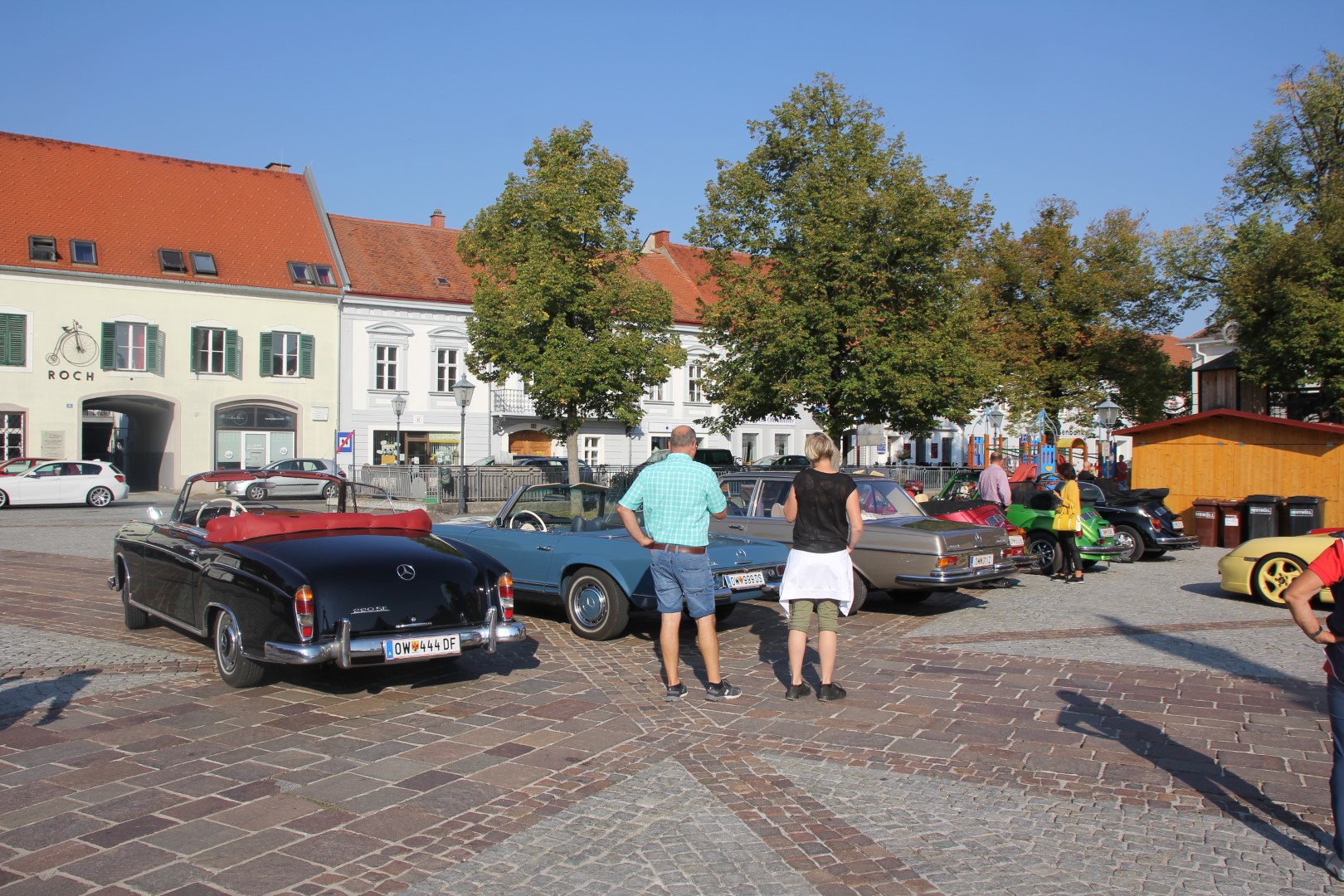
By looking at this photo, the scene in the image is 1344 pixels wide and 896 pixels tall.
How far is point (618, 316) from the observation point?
2694 centimetres

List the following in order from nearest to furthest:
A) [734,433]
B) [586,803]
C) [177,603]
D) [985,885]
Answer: [985,885] < [586,803] < [177,603] < [734,433]

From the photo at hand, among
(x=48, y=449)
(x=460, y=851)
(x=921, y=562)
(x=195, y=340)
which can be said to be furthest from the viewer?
(x=195, y=340)

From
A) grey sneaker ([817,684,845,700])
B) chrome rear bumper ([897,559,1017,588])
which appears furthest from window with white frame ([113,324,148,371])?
grey sneaker ([817,684,845,700])

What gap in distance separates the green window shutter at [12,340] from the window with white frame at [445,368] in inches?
564

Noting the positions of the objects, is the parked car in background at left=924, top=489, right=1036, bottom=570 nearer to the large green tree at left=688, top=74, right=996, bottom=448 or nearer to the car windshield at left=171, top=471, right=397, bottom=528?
the car windshield at left=171, top=471, right=397, bottom=528

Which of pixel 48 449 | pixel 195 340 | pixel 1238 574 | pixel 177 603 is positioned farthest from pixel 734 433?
pixel 177 603

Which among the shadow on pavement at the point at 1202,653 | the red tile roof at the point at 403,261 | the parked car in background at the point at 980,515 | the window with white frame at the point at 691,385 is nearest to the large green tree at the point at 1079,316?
the red tile roof at the point at 403,261

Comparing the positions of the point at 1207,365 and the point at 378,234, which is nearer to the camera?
the point at 1207,365

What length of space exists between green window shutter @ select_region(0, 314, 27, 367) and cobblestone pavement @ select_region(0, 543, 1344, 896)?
31.3m

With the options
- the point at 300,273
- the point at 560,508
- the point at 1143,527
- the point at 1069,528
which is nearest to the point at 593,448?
the point at 300,273

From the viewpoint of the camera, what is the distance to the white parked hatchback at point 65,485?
28750mm

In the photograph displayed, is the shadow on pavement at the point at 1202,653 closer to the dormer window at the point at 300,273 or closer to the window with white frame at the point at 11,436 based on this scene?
the window with white frame at the point at 11,436

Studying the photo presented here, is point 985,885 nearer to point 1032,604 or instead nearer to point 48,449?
point 1032,604

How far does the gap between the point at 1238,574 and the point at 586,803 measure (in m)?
10.3
